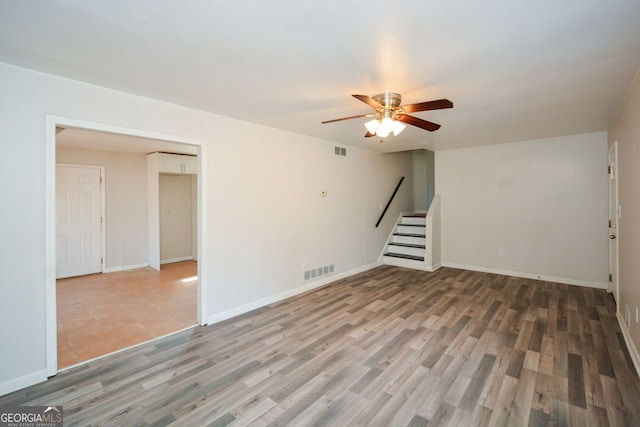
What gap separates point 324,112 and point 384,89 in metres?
0.90

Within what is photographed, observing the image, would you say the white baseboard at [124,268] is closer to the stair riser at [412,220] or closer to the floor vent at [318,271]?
the floor vent at [318,271]

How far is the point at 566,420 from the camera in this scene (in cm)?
194

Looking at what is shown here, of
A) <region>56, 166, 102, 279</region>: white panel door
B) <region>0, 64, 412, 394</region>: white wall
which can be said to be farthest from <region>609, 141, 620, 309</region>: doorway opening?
<region>56, 166, 102, 279</region>: white panel door

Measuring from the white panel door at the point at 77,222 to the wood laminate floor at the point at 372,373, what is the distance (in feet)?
12.7

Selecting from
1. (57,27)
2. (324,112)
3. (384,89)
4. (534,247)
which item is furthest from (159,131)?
(534,247)

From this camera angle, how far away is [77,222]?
5.67m

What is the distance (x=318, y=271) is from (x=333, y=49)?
363 centimetres

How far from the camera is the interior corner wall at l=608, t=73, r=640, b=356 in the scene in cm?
255

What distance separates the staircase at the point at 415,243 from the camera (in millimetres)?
5965

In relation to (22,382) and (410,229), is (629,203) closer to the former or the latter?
(410,229)

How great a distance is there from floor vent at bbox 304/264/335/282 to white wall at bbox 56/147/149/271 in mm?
3956

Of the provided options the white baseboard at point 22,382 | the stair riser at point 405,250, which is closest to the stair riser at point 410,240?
the stair riser at point 405,250

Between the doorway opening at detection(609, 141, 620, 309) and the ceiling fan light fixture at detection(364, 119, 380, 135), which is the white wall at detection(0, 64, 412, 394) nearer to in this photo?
the ceiling fan light fixture at detection(364, 119, 380, 135)

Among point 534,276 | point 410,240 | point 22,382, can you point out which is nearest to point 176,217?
point 22,382
